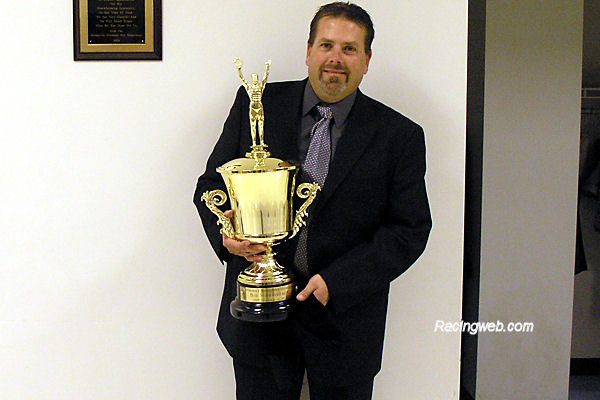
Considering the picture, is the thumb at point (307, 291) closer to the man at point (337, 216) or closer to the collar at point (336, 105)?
the man at point (337, 216)

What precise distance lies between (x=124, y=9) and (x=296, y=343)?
3.47 ft

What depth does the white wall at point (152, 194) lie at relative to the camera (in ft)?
5.92

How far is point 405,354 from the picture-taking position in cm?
188

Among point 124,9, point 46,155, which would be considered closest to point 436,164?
point 124,9

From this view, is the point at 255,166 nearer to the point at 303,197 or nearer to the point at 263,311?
the point at 303,197

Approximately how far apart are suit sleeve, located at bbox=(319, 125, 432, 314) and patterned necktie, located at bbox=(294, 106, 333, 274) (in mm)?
104

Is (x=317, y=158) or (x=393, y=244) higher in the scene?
(x=317, y=158)

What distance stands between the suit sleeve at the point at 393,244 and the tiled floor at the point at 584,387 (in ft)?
7.10

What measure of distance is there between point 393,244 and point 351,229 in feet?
0.38

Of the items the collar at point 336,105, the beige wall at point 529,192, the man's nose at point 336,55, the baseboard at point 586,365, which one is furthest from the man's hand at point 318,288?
the baseboard at point 586,365

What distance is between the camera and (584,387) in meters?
3.34

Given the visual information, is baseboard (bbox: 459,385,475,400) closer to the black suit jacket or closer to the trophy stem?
the black suit jacket

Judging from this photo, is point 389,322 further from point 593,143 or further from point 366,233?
point 593,143

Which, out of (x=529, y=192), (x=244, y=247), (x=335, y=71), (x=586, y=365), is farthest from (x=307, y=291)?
(x=586, y=365)
